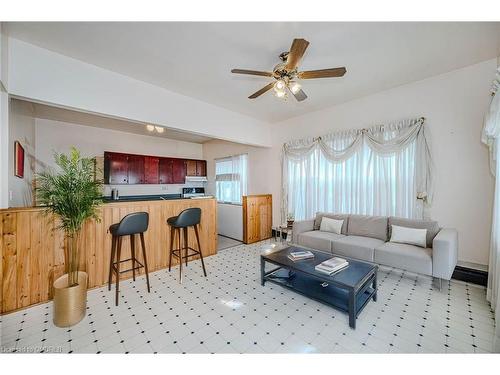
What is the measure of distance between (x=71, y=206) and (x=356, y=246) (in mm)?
3509

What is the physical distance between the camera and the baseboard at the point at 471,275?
254cm

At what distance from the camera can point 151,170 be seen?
5250 mm

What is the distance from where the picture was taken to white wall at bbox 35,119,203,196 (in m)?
4.07

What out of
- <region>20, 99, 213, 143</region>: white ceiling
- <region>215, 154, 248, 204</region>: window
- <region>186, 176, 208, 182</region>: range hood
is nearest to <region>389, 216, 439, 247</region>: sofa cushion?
<region>215, 154, 248, 204</region>: window

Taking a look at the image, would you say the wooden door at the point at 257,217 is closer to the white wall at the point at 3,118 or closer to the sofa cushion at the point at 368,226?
the sofa cushion at the point at 368,226

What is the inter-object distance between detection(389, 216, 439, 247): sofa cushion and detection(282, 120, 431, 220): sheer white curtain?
0.57 ft

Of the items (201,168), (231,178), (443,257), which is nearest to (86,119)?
(201,168)

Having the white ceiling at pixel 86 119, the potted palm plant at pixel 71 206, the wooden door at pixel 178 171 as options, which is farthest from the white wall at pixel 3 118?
the wooden door at pixel 178 171

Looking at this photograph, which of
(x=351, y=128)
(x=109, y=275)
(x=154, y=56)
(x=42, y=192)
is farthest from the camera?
(x=351, y=128)

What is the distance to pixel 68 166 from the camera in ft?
6.61

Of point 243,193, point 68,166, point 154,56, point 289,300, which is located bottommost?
point 289,300
